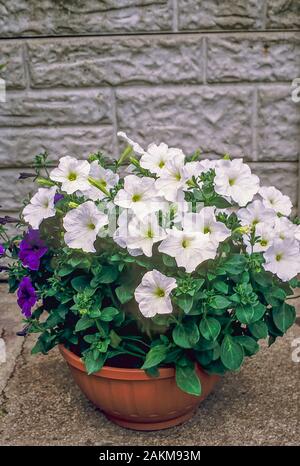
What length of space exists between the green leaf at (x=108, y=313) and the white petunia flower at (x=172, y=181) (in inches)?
13.7

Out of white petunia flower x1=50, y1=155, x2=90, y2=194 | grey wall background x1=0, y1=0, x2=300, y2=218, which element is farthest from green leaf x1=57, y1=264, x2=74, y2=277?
grey wall background x1=0, y1=0, x2=300, y2=218

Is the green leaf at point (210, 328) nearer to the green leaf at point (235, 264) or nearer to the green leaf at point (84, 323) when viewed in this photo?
the green leaf at point (235, 264)

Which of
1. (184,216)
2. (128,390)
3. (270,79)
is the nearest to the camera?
(184,216)

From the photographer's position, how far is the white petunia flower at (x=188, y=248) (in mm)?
1594

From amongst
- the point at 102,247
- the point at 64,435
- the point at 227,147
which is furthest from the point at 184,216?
the point at 227,147

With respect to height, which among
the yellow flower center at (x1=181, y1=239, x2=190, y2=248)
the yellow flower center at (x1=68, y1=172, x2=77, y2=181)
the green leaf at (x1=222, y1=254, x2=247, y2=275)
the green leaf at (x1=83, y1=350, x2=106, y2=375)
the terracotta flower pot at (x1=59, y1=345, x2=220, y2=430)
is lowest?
the terracotta flower pot at (x1=59, y1=345, x2=220, y2=430)

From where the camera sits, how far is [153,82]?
9.59 feet

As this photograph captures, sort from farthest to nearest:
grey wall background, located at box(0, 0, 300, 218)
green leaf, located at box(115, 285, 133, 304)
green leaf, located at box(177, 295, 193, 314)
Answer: grey wall background, located at box(0, 0, 300, 218), green leaf, located at box(115, 285, 133, 304), green leaf, located at box(177, 295, 193, 314)

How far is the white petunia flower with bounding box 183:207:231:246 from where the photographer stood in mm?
1643

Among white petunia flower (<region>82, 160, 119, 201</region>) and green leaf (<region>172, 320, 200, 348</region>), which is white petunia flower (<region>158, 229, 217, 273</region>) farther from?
white petunia flower (<region>82, 160, 119, 201</region>)

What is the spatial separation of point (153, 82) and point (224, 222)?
137cm

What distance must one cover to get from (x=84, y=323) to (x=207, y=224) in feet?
1.47

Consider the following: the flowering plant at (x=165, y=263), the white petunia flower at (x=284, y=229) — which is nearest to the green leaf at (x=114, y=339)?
the flowering plant at (x=165, y=263)

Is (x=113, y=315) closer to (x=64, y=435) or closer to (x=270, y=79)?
(x=64, y=435)
